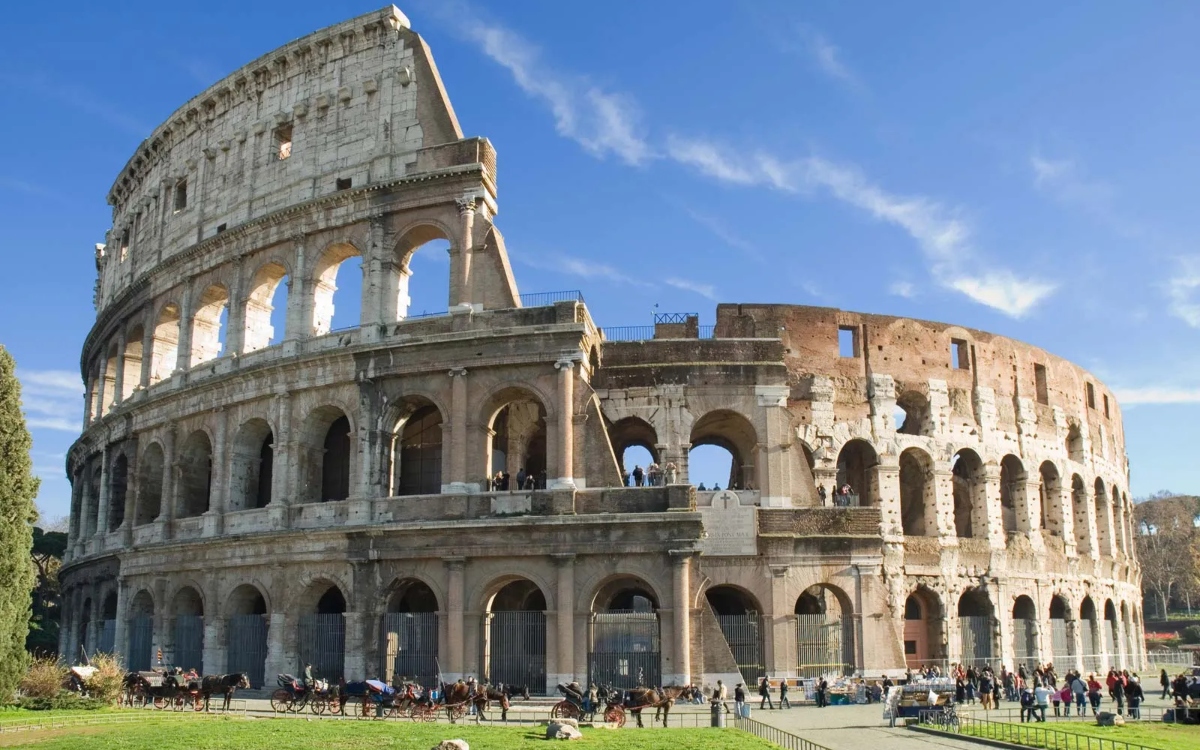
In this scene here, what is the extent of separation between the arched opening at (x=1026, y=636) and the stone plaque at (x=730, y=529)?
10.7 metres

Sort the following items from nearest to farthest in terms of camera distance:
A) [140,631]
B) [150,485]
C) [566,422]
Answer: [566,422] → [140,631] → [150,485]

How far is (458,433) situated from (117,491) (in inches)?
563

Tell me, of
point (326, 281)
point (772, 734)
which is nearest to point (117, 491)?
point (326, 281)

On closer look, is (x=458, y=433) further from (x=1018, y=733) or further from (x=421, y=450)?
(x=1018, y=733)

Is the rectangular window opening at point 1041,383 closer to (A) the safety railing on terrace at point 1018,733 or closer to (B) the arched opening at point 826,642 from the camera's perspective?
(B) the arched opening at point 826,642

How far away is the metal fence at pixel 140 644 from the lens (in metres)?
29.1

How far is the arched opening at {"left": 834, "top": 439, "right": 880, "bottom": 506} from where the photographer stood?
30.4 meters

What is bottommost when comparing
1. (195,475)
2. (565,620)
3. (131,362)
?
(565,620)

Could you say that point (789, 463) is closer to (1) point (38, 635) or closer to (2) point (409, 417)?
(2) point (409, 417)

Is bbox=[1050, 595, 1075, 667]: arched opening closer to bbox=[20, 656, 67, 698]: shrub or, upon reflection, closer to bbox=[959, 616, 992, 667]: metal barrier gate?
bbox=[959, 616, 992, 667]: metal barrier gate

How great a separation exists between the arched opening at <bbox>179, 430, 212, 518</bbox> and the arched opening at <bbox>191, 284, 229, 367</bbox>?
7.17 ft

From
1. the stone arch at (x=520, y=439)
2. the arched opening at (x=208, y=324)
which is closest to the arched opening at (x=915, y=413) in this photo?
the stone arch at (x=520, y=439)

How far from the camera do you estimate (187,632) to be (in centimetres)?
2802

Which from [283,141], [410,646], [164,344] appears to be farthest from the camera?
[164,344]
